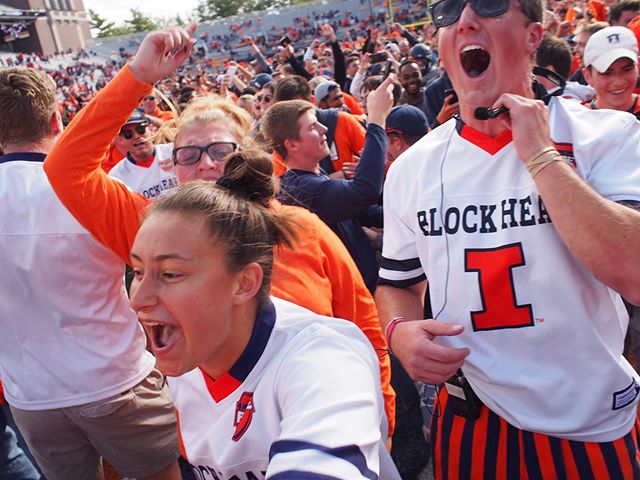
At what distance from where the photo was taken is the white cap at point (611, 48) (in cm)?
328

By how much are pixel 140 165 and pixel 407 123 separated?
2261 mm

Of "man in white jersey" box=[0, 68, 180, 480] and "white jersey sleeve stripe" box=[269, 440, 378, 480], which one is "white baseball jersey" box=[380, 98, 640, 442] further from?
"man in white jersey" box=[0, 68, 180, 480]

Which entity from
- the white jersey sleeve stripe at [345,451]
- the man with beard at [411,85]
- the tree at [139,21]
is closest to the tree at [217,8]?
the tree at [139,21]

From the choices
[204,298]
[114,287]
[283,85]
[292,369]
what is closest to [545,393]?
[292,369]

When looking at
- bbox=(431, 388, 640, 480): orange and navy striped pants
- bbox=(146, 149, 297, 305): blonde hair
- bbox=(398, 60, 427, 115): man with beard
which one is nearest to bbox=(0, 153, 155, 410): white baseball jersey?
bbox=(146, 149, 297, 305): blonde hair

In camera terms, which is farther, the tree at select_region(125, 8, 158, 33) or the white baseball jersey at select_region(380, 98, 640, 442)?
the tree at select_region(125, 8, 158, 33)

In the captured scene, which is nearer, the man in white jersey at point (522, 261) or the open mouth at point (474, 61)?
the man in white jersey at point (522, 261)

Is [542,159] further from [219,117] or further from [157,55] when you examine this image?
[219,117]

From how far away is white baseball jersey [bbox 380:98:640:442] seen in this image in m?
1.32

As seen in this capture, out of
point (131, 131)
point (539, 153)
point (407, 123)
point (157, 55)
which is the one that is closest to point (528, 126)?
point (539, 153)

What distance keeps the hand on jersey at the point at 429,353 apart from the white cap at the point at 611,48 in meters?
2.75

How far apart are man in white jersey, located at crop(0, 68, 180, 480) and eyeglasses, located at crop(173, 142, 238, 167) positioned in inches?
20.1

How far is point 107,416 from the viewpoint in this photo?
2248 mm

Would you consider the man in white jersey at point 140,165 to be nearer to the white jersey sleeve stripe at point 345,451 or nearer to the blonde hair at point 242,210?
the blonde hair at point 242,210
